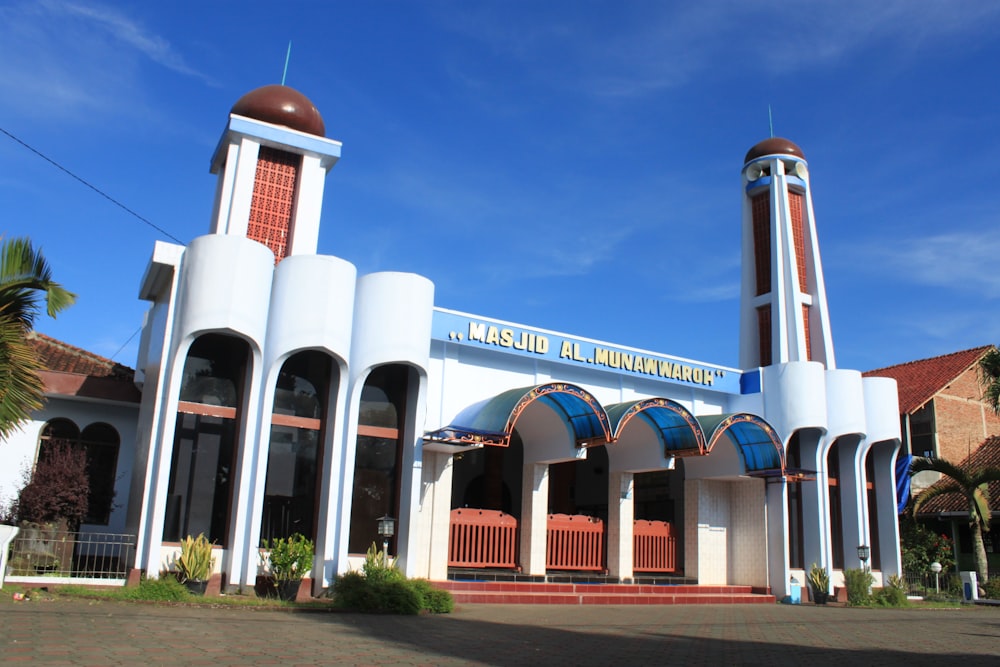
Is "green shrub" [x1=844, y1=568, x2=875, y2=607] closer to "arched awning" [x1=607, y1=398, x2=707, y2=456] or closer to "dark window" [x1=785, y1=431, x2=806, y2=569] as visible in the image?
"dark window" [x1=785, y1=431, x2=806, y2=569]

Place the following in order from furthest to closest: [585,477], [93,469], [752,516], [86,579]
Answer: [585,477] < [752,516] < [93,469] < [86,579]

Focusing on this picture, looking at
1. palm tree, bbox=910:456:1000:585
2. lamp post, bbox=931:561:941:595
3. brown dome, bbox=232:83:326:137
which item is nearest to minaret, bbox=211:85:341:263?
brown dome, bbox=232:83:326:137

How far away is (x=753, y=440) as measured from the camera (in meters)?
22.8

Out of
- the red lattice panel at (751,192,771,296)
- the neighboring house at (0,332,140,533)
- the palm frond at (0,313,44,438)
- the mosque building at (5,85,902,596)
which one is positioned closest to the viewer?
the palm frond at (0,313,44,438)

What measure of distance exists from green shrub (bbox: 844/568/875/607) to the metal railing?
18.4 meters

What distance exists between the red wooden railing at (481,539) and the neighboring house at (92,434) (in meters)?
7.50

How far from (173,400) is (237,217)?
19.1ft

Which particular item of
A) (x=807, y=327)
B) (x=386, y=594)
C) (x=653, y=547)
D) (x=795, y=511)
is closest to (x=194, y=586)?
(x=386, y=594)

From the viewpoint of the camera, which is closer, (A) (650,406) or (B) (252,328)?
(B) (252,328)

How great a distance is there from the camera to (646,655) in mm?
9906

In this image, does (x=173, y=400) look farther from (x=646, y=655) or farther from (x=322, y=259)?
(x=646, y=655)

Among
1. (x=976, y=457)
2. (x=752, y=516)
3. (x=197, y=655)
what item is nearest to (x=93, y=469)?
(x=197, y=655)

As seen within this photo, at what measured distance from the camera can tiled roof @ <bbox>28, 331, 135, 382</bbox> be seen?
66.7 ft

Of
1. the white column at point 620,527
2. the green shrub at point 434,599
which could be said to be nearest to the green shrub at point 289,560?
the green shrub at point 434,599
